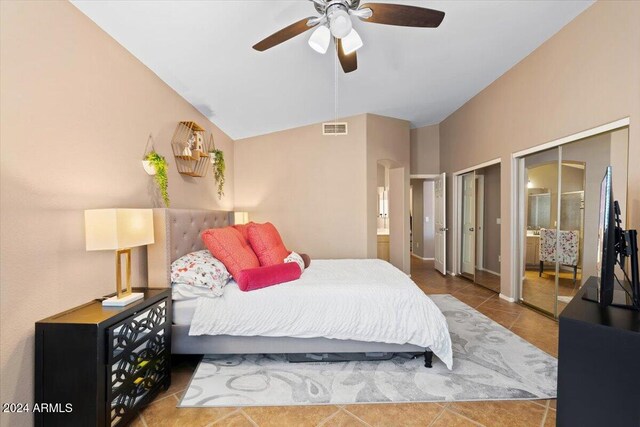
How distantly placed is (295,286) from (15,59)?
2.11 meters

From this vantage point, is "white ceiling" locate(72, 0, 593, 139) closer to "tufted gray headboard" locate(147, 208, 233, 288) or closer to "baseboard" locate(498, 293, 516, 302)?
"tufted gray headboard" locate(147, 208, 233, 288)

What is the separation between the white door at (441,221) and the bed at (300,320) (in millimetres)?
3612

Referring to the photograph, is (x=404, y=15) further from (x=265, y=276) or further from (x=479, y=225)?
(x=479, y=225)

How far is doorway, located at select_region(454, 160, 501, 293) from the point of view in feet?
16.1

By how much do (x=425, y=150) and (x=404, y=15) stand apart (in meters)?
4.50

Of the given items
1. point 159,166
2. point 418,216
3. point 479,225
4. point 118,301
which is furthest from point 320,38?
point 418,216

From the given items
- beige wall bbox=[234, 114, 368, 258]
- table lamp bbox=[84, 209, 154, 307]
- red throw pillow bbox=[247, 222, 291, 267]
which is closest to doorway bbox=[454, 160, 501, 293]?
beige wall bbox=[234, 114, 368, 258]

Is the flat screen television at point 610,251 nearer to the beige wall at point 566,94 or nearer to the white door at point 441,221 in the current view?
the beige wall at point 566,94

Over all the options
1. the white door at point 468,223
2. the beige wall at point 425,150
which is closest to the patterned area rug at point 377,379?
the white door at point 468,223

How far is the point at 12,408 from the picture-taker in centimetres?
133

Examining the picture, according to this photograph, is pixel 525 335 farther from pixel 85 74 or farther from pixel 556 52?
pixel 85 74

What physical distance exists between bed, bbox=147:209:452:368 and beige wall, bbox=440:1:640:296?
6.46ft

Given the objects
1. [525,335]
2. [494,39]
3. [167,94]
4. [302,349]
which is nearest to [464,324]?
[525,335]

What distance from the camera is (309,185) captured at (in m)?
4.61
